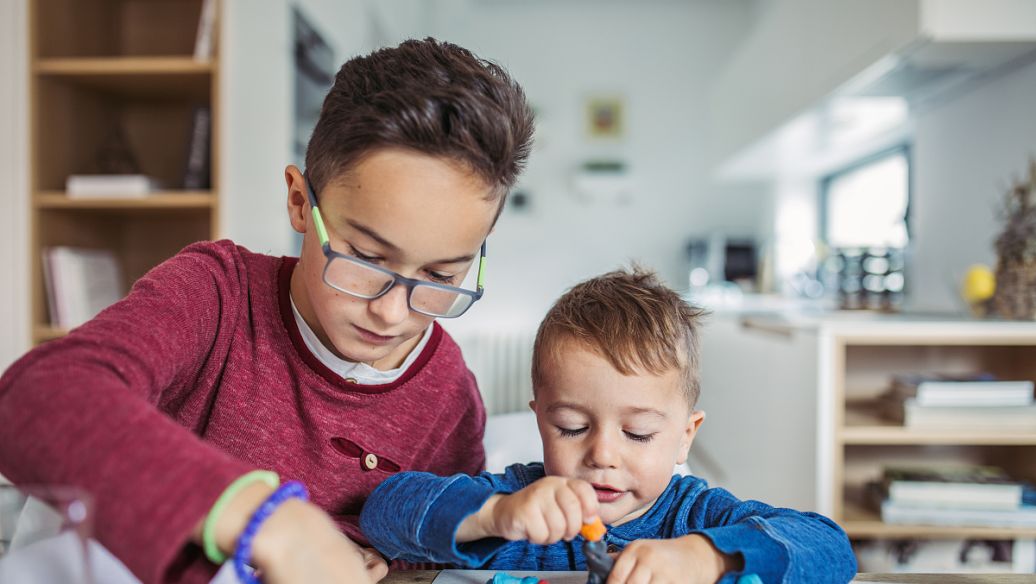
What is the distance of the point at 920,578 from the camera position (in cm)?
67

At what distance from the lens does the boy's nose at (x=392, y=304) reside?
79cm

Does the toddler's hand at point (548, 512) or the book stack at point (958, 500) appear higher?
the toddler's hand at point (548, 512)

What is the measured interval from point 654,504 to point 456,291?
351mm

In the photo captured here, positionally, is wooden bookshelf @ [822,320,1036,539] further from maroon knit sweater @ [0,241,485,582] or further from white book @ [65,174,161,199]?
white book @ [65,174,161,199]

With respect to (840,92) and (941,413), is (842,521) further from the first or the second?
(840,92)

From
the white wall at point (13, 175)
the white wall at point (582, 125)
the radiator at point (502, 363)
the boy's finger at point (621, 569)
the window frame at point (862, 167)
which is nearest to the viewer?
the boy's finger at point (621, 569)

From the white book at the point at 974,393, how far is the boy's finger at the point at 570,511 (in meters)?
1.55

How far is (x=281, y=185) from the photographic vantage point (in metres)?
2.88

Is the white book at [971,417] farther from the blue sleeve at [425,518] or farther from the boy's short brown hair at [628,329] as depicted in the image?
the blue sleeve at [425,518]

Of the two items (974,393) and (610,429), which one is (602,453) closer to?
→ (610,429)

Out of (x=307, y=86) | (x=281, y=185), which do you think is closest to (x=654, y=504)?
(x=281, y=185)

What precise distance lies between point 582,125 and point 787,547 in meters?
5.15

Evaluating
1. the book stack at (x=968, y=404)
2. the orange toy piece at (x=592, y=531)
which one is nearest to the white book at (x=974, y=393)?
the book stack at (x=968, y=404)

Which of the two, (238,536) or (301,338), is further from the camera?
(301,338)
